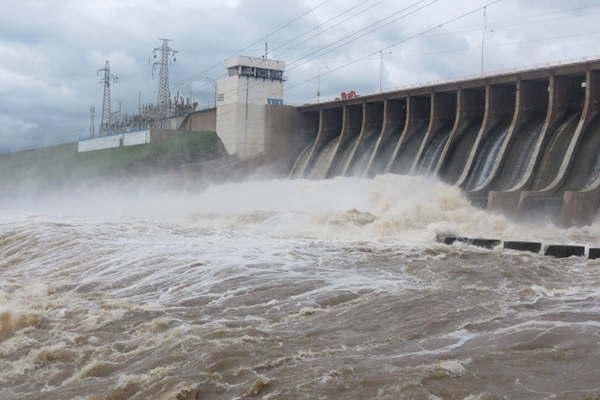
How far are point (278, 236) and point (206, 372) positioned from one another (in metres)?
10.1

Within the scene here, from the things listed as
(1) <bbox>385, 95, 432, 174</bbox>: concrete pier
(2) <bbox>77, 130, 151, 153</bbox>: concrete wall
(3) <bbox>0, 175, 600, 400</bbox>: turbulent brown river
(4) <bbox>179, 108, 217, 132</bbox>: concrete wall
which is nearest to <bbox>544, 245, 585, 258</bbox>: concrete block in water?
(3) <bbox>0, 175, 600, 400</bbox>: turbulent brown river

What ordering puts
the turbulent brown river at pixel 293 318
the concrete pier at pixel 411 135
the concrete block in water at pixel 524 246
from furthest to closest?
the concrete pier at pixel 411 135
the concrete block in water at pixel 524 246
the turbulent brown river at pixel 293 318

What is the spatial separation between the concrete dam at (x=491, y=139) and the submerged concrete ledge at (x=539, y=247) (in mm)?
4651

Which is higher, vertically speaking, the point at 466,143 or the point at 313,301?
the point at 466,143

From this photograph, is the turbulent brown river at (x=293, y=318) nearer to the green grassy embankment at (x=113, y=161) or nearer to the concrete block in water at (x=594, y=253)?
the concrete block in water at (x=594, y=253)

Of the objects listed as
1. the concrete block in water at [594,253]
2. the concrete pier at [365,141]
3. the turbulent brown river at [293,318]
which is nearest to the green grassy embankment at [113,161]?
the concrete pier at [365,141]

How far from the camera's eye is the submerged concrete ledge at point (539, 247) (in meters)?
12.2

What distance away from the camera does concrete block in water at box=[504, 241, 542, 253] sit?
12633 millimetres

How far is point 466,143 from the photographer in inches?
976

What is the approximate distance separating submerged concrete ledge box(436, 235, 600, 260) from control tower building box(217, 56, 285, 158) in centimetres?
2119

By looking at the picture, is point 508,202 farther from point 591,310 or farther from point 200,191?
point 200,191

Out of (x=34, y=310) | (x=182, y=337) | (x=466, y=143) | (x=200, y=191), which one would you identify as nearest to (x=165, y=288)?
(x=34, y=310)

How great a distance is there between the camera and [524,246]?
508 inches

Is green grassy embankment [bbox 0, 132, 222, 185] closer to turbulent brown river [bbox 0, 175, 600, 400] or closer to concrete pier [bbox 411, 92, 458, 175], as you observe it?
concrete pier [bbox 411, 92, 458, 175]
